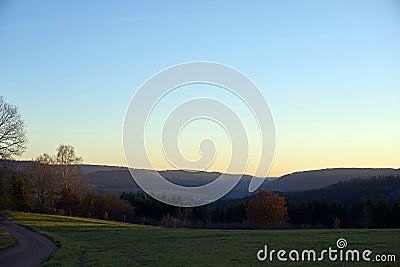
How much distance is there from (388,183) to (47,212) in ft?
255

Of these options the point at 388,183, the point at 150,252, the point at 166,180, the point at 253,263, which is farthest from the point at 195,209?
the point at 253,263

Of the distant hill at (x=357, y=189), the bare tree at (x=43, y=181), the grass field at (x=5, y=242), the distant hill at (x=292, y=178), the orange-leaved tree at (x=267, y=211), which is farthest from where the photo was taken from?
the distant hill at (x=292, y=178)

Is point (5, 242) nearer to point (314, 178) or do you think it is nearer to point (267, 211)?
point (267, 211)

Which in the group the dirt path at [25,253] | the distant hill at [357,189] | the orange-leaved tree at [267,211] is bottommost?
the dirt path at [25,253]

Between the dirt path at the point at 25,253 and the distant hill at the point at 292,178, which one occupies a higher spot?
the distant hill at the point at 292,178

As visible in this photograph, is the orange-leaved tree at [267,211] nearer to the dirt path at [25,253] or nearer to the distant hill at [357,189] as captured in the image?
the distant hill at [357,189]

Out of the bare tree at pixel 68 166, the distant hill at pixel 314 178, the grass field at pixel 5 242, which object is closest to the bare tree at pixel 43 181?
the bare tree at pixel 68 166

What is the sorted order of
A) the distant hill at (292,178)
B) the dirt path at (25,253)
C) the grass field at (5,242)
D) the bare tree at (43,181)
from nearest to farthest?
the dirt path at (25,253) < the grass field at (5,242) < the bare tree at (43,181) < the distant hill at (292,178)

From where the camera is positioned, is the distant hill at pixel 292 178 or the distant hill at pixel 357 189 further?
the distant hill at pixel 292 178

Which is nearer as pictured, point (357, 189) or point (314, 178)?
point (357, 189)

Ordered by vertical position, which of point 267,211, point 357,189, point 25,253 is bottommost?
point 25,253

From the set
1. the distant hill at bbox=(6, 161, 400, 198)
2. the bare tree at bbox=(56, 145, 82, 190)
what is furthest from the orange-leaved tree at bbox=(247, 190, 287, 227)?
the distant hill at bbox=(6, 161, 400, 198)

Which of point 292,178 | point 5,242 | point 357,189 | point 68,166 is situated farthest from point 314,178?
point 5,242

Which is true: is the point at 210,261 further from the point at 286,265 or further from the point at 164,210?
the point at 164,210
